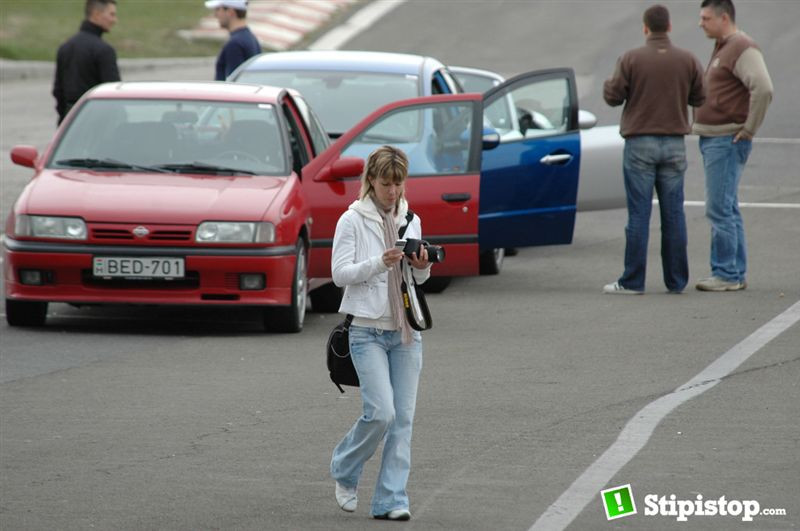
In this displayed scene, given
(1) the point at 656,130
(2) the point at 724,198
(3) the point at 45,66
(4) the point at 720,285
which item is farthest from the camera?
(3) the point at 45,66

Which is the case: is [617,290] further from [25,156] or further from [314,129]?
[25,156]

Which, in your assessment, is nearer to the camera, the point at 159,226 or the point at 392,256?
the point at 392,256

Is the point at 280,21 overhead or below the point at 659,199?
below

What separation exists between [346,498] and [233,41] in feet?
32.1

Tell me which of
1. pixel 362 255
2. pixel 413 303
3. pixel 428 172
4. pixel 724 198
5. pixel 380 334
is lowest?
pixel 724 198

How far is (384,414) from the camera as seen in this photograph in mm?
6266

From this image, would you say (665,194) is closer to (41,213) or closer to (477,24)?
→ (41,213)

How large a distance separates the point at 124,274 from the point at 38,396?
1.96 metres

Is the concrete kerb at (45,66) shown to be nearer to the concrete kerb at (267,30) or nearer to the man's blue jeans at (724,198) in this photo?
the concrete kerb at (267,30)

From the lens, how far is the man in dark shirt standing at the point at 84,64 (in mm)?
14625

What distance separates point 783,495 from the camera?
6547 mm

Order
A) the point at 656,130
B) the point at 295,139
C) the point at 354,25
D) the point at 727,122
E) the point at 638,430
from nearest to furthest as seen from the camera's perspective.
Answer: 1. the point at 638,430
2. the point at 295,139
3. the point at 656,130
4. the point at 727,122
5. the point at 354,25

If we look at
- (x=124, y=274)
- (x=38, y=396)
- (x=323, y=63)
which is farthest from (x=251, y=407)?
(x=323, y=63)

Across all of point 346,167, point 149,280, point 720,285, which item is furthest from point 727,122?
point 149,280
